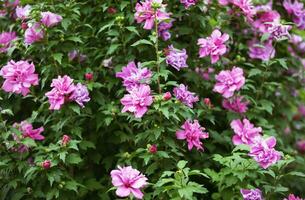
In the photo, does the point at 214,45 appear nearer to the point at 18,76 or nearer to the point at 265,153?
the point at 265,153

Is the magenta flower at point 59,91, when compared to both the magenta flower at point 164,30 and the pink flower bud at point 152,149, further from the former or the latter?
the magenta flower at point 164,30

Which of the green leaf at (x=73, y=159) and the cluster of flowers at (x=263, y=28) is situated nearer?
the green leaf at (x=73, y=159)

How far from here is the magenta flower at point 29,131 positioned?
3.63 metres

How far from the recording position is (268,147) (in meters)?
3.23

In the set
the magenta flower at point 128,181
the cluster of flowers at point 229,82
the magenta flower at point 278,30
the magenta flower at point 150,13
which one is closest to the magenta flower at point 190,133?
the cluster of flowers at point 229,82

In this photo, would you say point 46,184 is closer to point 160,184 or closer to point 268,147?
point 160,184

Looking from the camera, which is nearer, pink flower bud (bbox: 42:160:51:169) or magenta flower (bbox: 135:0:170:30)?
pink flower bud (bbox: 42:160:51:169)

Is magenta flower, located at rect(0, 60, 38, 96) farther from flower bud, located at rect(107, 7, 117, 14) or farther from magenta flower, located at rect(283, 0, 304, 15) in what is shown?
magenta flower, located at rect(283, 0, 304, 15)

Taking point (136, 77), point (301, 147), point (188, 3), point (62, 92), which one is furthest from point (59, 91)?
point (301, 147)

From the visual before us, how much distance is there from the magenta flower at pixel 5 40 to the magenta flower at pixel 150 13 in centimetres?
98

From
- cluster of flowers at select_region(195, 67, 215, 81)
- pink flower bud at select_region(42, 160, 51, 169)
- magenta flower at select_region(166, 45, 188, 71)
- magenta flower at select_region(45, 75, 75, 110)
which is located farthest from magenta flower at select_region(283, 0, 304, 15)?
pink flower bud at select_region(42, 160, 51, 169)

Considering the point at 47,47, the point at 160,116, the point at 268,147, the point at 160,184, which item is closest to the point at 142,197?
the point at 160,184

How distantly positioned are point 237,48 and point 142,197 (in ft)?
5.59

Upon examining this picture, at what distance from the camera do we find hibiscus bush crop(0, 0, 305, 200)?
333 centimetres
